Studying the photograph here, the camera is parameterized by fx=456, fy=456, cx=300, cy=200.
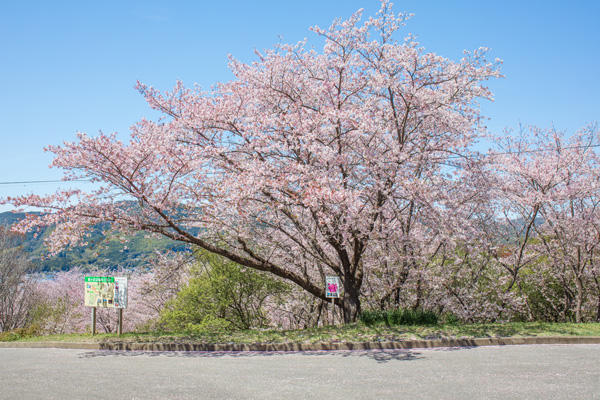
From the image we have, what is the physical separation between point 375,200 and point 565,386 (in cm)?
755

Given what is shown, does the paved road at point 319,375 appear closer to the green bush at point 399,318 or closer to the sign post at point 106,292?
the sign post at point 106,292

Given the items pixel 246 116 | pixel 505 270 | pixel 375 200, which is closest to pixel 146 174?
pixel 246 116

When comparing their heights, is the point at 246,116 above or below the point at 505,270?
above

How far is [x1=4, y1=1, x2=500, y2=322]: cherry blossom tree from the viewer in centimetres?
1179

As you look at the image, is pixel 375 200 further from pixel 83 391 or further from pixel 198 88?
pixel 83 391

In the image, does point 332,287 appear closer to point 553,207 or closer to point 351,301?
point 351,301

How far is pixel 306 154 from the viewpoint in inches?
513

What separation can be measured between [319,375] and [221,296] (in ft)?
42.9

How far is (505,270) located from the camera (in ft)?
65.0

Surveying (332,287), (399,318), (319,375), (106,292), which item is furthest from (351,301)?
(106,292)

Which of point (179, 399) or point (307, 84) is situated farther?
point (307, 84)

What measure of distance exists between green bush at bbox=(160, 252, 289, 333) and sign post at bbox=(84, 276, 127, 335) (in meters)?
6.18

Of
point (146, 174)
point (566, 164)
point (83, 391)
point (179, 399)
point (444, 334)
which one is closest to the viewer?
point (179, 399)

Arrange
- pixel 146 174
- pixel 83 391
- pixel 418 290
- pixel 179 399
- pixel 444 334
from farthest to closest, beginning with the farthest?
pixel 418 290 → pixel 146 174 → pixel 444 334 → pixel 83 391 → pixel 179 399
